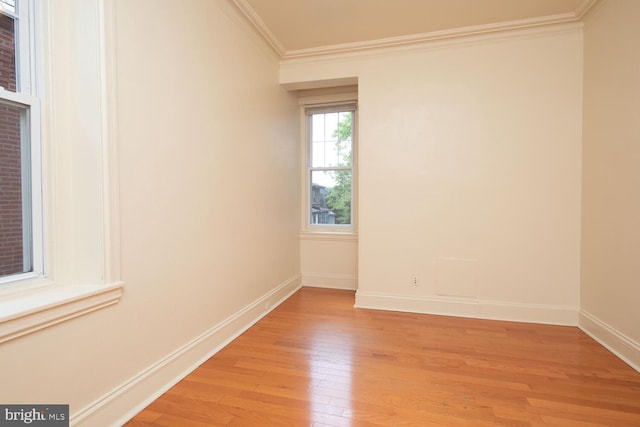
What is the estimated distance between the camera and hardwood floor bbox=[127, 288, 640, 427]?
5.56ft

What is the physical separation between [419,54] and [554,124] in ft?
4.78

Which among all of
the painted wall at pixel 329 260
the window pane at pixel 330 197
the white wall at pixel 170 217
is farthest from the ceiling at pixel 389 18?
the painted wall at pixel 329 260

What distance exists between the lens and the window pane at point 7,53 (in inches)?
53.0

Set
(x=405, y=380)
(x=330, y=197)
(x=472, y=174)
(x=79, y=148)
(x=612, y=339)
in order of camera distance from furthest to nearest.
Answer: (x=330, y=197) → (x=472, y=174) → (x=612, y=339) → (x=405, y=380) → (x=79, y=148)

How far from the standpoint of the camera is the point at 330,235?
168 inches

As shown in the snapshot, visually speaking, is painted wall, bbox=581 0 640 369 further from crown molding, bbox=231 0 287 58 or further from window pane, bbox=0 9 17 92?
window pane, bbox=0 9 17 92

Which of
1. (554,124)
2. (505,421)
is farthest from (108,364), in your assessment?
(554,124)

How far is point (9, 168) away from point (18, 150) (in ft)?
0.29

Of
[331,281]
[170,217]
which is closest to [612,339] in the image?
[331,281]

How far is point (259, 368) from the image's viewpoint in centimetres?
218

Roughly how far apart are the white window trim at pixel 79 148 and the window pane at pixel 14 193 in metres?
0.07

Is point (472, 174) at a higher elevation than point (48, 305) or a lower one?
higher

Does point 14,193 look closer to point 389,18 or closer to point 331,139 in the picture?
point 389,18

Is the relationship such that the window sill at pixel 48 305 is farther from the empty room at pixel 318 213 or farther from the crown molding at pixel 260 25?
the crown molding at pixel 260 25
